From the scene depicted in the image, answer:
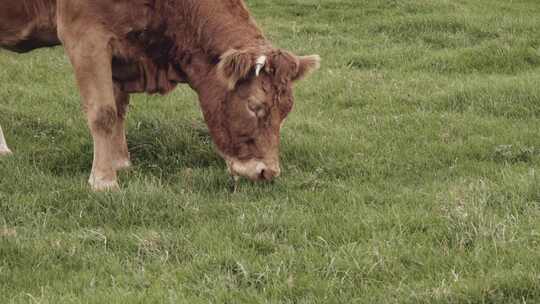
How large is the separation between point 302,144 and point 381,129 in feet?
3.85

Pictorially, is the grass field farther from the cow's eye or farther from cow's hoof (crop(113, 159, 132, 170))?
the cow's eye

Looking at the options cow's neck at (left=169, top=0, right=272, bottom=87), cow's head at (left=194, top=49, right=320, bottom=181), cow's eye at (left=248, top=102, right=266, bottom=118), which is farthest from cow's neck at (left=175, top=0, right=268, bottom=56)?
cow's eye at (left=248, top=102, right=266, bottom=118)

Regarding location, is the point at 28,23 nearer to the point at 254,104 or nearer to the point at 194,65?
the point at 194,65

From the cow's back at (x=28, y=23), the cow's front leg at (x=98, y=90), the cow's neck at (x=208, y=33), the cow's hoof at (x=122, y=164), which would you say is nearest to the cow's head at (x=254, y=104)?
the cow's neck at (x=208, y=33)

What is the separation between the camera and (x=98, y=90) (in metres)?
7.82

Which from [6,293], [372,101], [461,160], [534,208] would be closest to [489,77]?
[372,101]

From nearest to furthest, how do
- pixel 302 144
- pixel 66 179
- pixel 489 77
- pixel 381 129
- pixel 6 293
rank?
1. pixel 6 293
2. pixel 66 179
3. pixel 302 144
4. pixel 381 129
5. pixel 489 77

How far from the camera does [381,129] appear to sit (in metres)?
9.50

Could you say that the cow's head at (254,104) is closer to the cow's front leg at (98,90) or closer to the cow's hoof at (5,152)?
the cow's front leg at (98,90)

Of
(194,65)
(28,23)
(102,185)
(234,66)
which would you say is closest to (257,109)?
(234,66)

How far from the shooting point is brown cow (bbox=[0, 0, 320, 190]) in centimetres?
745

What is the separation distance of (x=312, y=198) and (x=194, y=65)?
6.06 ft

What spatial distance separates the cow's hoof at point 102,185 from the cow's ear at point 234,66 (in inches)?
51.9

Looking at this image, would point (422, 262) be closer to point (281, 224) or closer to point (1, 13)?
point (281, 224)
